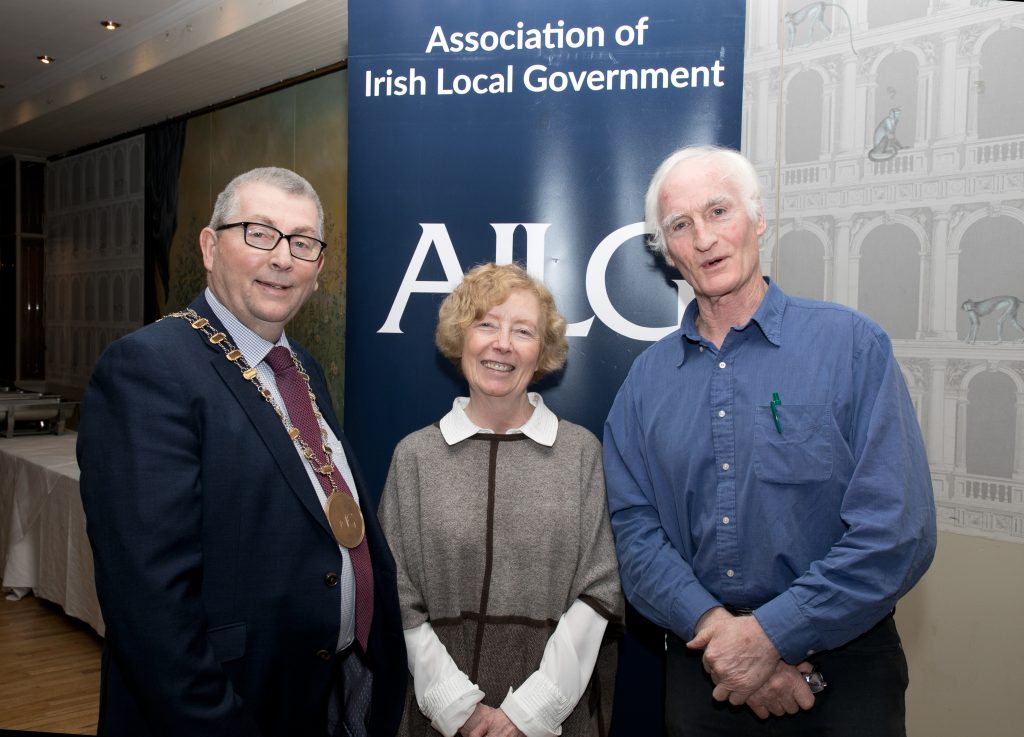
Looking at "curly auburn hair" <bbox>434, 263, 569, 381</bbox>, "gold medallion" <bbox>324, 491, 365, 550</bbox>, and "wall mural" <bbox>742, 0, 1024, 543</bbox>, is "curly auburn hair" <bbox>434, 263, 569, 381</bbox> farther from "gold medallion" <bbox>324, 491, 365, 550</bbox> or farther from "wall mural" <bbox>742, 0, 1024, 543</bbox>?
"wall mural" <bbox>742, 0, 1024, 543</bbox>

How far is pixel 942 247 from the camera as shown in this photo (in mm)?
2688

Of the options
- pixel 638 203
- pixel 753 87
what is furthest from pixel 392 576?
pixel 753 87

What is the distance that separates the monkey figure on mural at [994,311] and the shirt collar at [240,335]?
237cm

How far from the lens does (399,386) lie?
2.25 m

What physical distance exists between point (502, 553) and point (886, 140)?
215cm

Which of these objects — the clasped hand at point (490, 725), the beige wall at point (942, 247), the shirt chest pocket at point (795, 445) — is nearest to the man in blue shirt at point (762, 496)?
the shirt chest pocket at point (795, 445)

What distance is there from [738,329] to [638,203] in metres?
0.64

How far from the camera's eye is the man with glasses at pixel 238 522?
1.25 meters

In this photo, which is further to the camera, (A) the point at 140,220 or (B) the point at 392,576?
(A) the point at 140,220

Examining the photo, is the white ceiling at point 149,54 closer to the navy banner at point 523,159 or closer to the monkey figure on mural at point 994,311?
the navy banner at point 523,159

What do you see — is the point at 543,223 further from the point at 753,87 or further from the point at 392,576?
the point at 753,87

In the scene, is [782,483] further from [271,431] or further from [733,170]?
[271,431]

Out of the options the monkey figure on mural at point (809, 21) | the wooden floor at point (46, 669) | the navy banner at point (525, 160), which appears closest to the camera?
the navy banner at point (525, 160)

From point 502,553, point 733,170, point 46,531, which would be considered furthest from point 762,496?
point 46,531
